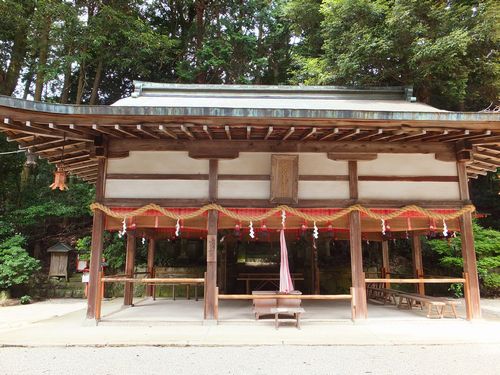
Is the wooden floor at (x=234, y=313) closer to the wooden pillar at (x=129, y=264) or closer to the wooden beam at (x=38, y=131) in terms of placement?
the wooden pillar at (x=129, y=264)

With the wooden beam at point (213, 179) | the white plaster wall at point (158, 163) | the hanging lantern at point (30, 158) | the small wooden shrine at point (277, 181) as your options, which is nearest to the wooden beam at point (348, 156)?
the small wooden shrine at point (277, 181)

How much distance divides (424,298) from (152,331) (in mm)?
5832

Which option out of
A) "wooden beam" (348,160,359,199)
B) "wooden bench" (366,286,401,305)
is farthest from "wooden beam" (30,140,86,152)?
"wooden bench" (366,286,401,305)

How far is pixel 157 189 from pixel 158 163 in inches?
22.1

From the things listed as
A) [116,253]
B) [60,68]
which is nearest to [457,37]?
[116,253]

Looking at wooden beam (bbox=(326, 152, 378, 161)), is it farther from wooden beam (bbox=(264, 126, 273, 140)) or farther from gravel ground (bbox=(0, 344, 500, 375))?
gravel ground (bbox=(0, 344, 500, 375))

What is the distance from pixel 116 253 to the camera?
14578 mm

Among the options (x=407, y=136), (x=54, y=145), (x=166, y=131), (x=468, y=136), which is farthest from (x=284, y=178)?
(x=54, y=145)

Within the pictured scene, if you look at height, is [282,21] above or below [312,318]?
above

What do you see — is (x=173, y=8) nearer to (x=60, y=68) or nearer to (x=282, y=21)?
(x=282, y=21)

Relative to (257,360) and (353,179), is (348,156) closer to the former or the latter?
(353,179)

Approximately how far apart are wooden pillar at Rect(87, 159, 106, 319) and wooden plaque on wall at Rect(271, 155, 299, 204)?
3555 mm

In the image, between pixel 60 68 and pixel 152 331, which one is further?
pixel 60 68

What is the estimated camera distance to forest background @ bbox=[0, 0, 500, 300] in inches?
523
